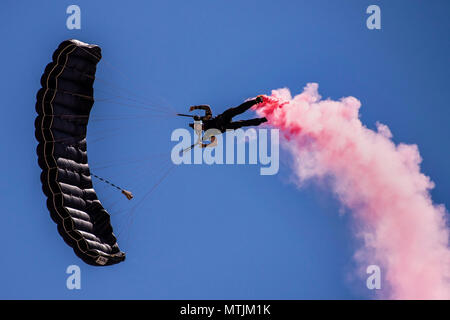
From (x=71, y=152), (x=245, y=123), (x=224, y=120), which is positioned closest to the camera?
(x=245, y=123)

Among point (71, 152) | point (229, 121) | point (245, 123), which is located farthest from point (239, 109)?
point (71, 152)

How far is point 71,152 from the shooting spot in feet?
222

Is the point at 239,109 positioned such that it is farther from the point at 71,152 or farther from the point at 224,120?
the point at 71,152

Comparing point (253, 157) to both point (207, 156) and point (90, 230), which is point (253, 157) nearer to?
point (207, 156)

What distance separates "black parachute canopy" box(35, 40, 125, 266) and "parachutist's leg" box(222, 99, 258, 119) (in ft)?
24.4

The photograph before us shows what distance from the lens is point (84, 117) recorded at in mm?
68500

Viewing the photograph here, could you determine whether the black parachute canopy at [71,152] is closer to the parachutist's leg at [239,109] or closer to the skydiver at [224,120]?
the skydiver at [224,120]

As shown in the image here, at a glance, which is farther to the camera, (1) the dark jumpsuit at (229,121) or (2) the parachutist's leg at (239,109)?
(1) the dark jumpsuit at (229,121)

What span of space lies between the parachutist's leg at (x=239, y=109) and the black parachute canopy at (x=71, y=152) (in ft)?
24.4

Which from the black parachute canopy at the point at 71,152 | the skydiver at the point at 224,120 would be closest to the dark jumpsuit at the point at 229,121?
the skydiver at the point at 224,120

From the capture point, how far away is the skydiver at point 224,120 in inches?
2527

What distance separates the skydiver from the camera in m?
64.2

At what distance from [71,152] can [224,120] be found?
8.10m
